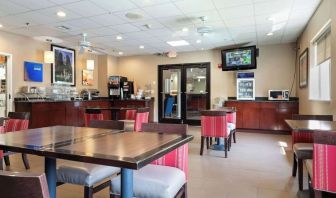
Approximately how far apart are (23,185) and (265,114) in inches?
283

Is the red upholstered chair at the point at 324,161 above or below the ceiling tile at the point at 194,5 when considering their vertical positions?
below

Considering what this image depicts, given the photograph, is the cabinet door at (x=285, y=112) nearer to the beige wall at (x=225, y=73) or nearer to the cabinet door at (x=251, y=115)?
the cabinet door at (x=251, y=115)

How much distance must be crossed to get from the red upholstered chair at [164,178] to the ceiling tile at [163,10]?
10.1 feet

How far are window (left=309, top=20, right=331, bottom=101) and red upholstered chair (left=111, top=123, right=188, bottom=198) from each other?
10.7ft

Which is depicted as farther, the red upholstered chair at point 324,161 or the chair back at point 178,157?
the chair back at point 178,157

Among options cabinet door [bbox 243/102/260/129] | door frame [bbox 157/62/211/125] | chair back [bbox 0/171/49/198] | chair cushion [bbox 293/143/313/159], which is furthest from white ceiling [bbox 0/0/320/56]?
chair back [bbox 0/171/49/198]

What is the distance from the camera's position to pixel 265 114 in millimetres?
7098

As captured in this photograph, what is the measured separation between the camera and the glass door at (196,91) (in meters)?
8.49

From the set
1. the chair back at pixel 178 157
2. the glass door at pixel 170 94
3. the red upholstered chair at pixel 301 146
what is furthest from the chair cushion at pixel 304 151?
the glass door at pixel 170 94

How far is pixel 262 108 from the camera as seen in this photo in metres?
7.13

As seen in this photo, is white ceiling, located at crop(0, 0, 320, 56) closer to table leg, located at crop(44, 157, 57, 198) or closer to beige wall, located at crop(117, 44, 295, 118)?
beige wall, located at crop(117, 44, 295, 118)

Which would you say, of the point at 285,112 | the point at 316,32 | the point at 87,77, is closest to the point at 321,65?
the point at 316,32

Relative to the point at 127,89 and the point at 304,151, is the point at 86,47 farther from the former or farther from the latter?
the point at 304,151

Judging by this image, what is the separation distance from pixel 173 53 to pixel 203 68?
49.6 inches
